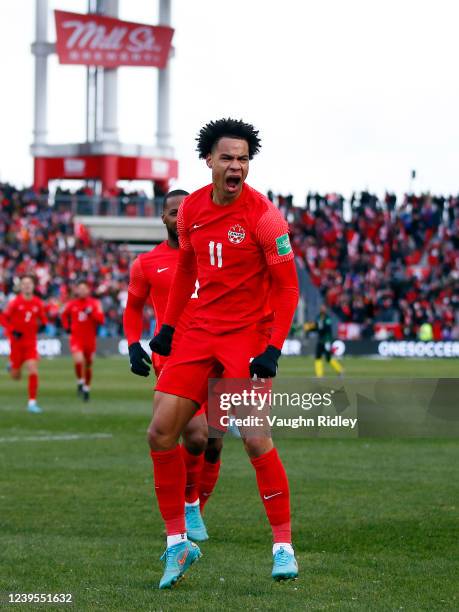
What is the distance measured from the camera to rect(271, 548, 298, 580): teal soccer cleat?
260 inches

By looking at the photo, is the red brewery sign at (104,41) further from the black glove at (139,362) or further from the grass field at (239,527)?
the black glove at (139,362)

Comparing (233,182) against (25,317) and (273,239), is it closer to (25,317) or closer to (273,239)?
(273,239)

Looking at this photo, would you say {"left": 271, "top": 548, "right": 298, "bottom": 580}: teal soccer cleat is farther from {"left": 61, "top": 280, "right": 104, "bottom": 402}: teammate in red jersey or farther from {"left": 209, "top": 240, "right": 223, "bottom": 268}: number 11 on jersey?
{"left": 61, "top": 280, "right": 104, "bottom": 402}: teammate in red jersey

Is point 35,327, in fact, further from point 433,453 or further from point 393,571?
point 393,571

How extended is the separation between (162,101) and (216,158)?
58.3 metres

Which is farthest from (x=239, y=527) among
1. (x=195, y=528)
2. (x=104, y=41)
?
(x=104, y=41)

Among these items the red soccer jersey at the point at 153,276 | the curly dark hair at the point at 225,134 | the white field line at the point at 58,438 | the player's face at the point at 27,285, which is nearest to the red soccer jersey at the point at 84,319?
the player's face at the point at 27,285

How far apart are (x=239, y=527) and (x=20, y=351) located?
12.6 metres

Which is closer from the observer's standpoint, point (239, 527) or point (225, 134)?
point (225, 134)

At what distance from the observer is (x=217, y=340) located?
22.4 feet

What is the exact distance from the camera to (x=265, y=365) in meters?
6.53

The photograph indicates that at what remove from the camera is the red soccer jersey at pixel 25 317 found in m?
20.8

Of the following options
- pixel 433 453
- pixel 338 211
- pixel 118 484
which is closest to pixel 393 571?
pixel 118 484

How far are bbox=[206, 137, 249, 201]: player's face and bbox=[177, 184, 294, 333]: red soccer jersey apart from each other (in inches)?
4.0
